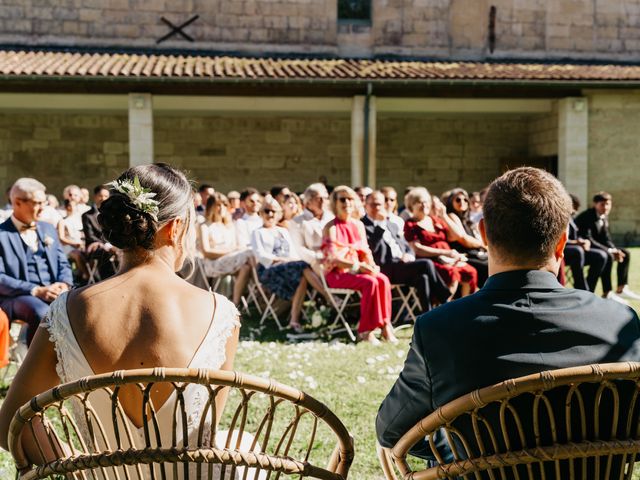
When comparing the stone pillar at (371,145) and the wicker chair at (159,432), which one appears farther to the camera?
the stone pillar at (371,145)

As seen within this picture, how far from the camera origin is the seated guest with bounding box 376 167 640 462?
1955mm

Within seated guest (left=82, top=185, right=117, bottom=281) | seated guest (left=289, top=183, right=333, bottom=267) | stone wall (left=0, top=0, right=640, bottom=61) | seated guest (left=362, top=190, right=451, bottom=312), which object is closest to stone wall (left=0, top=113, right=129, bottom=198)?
stone wall (left=0, top=0, right=640, bottom=61)

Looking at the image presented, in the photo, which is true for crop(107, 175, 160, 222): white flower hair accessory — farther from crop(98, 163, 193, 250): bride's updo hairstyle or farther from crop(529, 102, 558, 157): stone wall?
crop(529, 102, 558, 157): stone wall

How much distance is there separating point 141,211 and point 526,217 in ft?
3.54

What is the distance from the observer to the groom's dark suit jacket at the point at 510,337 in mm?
1951

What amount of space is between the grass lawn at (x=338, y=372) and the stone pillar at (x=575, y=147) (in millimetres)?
11418

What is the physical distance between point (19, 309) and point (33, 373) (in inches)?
149

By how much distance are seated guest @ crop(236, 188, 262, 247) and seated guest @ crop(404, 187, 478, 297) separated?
1.96m

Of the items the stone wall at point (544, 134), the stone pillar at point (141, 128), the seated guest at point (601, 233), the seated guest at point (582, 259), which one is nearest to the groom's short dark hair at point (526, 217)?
the seated guest at point (582, 259)

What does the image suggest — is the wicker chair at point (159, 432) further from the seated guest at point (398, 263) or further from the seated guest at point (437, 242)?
the seated guest at point (437, 242)

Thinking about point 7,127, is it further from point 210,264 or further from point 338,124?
point 210,264

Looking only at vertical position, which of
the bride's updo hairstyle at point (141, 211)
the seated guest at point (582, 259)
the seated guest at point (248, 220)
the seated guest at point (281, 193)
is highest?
the bride's updo hairstyle at point (141, 211)

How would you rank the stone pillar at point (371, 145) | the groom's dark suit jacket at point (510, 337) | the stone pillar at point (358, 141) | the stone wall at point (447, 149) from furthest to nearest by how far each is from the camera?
1. the stone wall at point (447, 149)
2. the stone pillar at point (358, 141)
3. the stone pillar at point (371, 145)
4. the groom's dark suit jacket at point (510, 337)

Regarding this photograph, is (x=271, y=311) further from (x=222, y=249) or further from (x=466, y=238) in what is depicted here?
(x=466, y=238)
